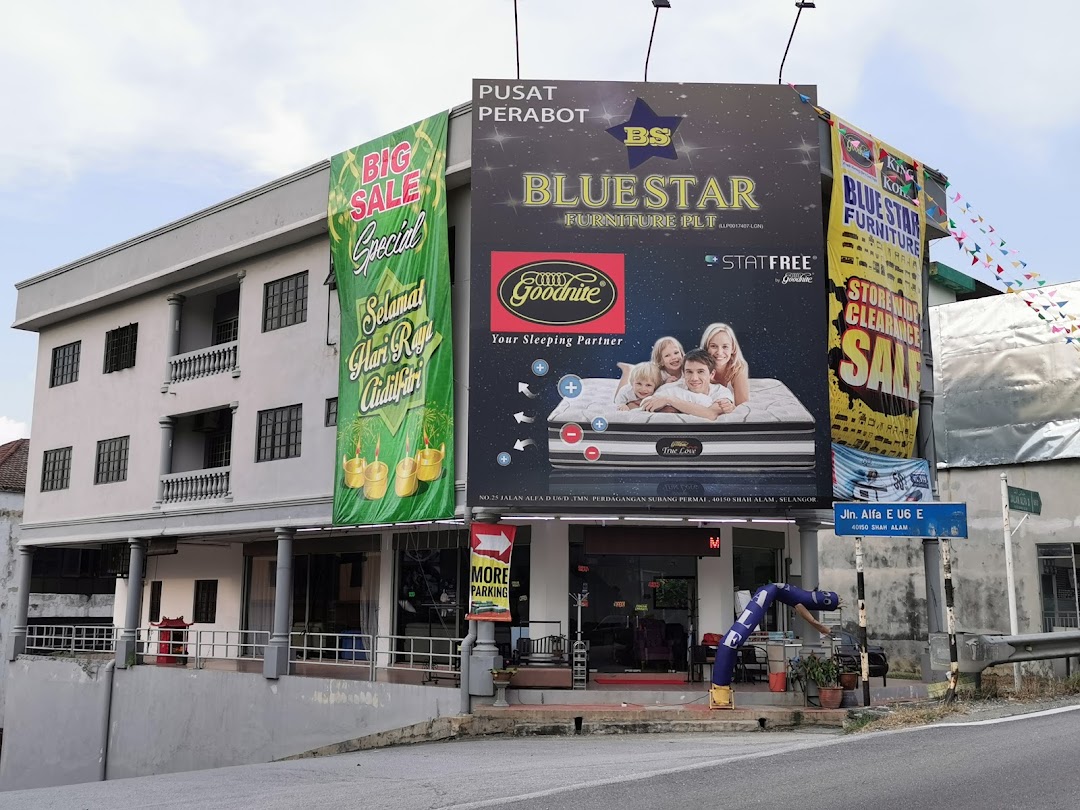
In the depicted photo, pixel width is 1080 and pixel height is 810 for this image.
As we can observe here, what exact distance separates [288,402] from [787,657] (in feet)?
39.5

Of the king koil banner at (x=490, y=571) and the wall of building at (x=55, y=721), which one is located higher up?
the king koil banner at (x=490, y=571)

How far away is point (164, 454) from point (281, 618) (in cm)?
653

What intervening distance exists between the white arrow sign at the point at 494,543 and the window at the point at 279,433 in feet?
20.9

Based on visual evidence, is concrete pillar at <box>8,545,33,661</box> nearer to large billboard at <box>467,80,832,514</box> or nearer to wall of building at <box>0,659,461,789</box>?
wall of building at <box>0,659,461,789</box>

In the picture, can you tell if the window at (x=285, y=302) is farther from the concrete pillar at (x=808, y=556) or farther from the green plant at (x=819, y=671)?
the green plant at (x=819, y=671)

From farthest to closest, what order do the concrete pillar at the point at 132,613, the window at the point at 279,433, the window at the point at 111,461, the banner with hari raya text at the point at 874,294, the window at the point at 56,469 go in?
the window at the point at 56,469
the window at the point at 111,461
the concrete pillar at the point at 132,613
the window at the point at 279,433
the banner with hari raya text at the point at 874,294

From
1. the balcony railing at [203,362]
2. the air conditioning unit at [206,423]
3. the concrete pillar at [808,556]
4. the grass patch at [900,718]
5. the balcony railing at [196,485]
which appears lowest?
the grass patch at [900,718]

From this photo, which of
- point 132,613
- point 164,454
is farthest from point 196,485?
point 132,613

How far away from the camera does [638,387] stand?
20.0 metres

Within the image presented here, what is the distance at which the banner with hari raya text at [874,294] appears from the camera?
2136cm

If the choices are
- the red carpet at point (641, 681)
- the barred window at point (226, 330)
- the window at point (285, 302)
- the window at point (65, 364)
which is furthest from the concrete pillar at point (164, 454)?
the red carpet at point (641, 681)

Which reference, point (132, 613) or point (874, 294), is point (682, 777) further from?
point (132, 613)

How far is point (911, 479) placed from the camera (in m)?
22.8

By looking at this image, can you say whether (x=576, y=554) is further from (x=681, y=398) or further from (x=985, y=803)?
(x=985, y=803)
